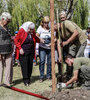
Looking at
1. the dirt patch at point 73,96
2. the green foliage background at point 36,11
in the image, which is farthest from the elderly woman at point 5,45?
the green foliage background at point 36,11

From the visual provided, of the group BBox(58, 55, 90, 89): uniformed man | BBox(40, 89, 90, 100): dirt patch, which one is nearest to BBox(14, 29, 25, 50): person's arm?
BBox(58, 55, 90, 89): uniformed man

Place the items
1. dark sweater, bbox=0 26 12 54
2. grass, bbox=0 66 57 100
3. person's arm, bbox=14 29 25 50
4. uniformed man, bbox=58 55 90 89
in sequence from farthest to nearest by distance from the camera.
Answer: person's arm, bbox=14 29 25 50 → dark sweater, bbox=0 26 12 54 → uniformed man, bbox=58 55 90 89 → grass, bbox=0 66 57 100

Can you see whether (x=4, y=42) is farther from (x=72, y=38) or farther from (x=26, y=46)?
(x=72, y=38)

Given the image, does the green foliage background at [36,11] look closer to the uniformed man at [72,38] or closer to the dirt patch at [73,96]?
the uniformed man at [72,38]

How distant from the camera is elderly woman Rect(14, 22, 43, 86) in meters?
4.68

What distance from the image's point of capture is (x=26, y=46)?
482 centimetres

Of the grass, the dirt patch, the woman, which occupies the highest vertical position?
the woman

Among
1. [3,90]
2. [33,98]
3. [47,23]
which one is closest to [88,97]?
[33,98]

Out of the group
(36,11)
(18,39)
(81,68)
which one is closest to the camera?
(81,68)

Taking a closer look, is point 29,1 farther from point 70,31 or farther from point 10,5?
point 70,31

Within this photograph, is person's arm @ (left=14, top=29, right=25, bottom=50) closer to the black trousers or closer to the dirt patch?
the black trousers

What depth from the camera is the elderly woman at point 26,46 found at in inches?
184

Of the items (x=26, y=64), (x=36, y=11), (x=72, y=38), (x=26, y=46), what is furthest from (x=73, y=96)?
(x=36, y=11)

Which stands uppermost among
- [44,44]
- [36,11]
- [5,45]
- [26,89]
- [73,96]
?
[36,11]
